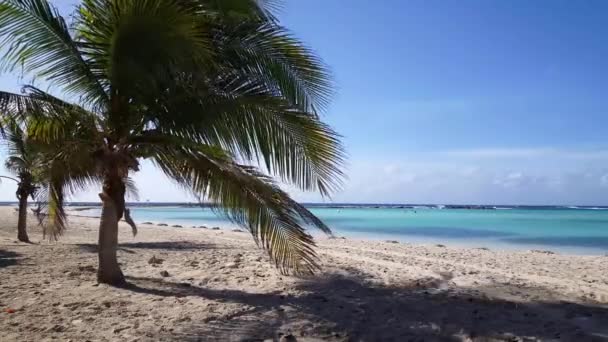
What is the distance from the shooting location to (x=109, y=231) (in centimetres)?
678

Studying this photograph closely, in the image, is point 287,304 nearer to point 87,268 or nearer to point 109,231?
point 109,231

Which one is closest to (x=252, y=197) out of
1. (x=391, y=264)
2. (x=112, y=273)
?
(x=112, y=273)

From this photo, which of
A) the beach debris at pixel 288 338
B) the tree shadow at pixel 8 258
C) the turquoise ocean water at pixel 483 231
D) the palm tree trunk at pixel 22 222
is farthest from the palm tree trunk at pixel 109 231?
the palm tree trunk at pixel 22 222

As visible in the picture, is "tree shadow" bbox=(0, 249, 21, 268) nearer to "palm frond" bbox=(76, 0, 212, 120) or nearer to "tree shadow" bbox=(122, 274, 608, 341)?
"tree shadow" bbox=(122, 274, 608, 341)

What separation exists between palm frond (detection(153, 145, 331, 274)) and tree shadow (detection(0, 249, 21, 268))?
188 inches

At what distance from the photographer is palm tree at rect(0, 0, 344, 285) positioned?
5.86 metres

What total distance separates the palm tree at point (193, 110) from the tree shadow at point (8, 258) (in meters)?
3.34

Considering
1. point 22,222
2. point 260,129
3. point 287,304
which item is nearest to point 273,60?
point 260,129

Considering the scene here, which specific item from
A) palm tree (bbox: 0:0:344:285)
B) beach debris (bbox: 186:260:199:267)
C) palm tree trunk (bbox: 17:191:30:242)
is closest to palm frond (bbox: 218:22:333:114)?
palm tree (bbox: 0:0:344:285)

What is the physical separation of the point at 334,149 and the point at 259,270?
3.18 m

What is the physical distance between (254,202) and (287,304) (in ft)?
4.32

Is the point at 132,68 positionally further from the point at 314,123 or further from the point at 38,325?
the point at 38,325

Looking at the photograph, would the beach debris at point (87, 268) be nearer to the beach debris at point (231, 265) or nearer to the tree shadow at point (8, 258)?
the tree shadow at point (8, 258)

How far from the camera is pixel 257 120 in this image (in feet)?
20.6
